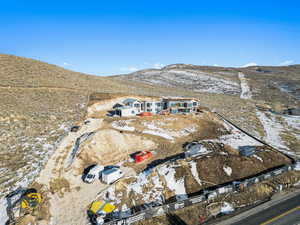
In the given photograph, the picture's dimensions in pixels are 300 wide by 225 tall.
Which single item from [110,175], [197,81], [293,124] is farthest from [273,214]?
[197,81]

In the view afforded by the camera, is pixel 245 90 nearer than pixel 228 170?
No

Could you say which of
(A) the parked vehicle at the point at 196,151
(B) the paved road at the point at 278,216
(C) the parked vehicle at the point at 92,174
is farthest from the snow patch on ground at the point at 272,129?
(C) the parked vehicle at the point at 92,174

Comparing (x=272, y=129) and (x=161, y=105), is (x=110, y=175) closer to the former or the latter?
(x=161, y=105)

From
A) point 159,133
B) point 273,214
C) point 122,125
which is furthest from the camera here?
point 122,125

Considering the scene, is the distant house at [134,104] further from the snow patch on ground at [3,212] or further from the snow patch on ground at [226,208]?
the snow patch on ground at [226,208]

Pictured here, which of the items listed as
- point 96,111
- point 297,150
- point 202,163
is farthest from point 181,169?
point 96,111

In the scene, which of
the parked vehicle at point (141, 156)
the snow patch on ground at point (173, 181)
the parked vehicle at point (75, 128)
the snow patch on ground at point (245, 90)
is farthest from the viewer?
the snow patch on ground at point (245, 90)

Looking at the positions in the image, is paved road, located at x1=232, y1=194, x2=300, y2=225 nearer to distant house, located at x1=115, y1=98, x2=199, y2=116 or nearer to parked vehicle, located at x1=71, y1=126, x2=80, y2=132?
distant house, located at x1=115, y1=98, x2=199, y2=116
